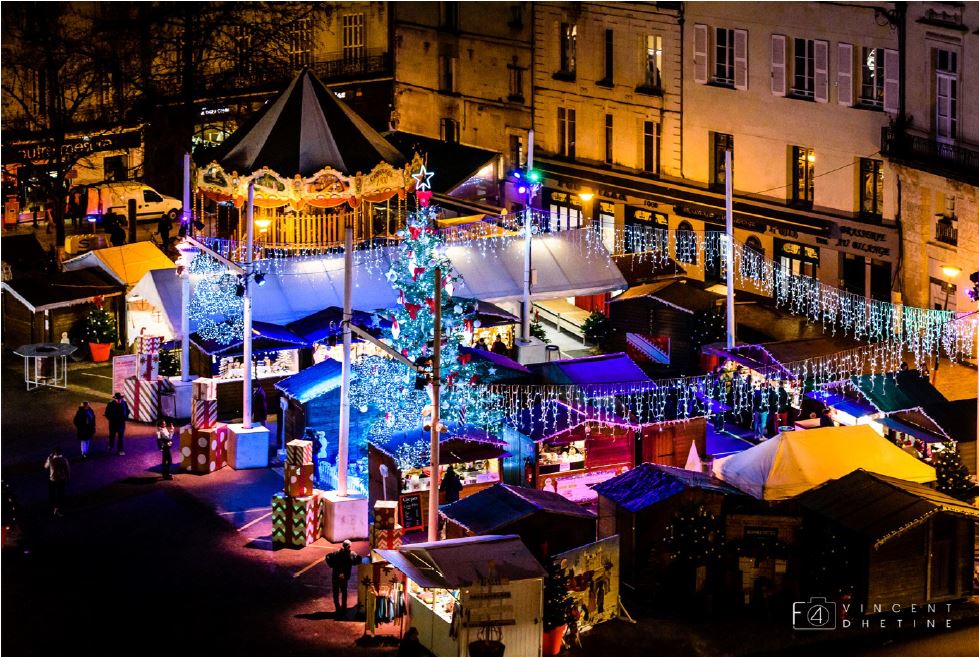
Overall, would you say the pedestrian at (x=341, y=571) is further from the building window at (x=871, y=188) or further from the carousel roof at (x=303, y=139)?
the building window at (x=871, y=188)

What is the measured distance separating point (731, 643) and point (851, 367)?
1232 cm

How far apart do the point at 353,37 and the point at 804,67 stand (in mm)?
19875


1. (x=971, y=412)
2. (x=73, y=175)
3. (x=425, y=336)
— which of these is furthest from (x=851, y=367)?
(x=73, y=175)

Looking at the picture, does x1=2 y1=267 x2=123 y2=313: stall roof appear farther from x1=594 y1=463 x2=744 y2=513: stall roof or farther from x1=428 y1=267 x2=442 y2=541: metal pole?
x1=594 y1=463 x2=744 y2=513: stall roof

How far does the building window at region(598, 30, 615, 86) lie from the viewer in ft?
171

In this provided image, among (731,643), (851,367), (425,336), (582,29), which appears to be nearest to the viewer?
(731,643)

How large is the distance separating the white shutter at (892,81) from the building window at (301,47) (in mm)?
24576

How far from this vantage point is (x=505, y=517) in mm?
25250

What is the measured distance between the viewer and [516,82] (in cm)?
5553

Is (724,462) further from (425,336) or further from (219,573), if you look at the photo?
(219,573)

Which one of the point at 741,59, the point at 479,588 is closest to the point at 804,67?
the point at 741,59

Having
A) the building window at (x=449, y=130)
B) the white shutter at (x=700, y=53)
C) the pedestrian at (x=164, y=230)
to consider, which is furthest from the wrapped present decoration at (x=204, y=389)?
the building window at (x=449, y=130)

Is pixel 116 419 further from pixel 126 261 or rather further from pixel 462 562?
pixel 462 562

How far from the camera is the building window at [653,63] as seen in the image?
5100 centimetres
